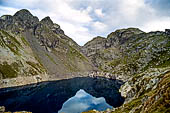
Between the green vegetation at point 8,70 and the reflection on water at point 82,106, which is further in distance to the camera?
the green vegetation at point 8,70

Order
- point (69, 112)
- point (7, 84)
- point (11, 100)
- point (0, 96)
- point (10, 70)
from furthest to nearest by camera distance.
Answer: point (10, 70) → point (7, 84) → point (0, 96) → point (11, 100) → point (69, 112)

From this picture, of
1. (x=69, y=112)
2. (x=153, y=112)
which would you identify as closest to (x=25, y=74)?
(x=69, y=112)

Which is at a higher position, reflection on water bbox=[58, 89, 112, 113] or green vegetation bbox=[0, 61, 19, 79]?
green vegetation bbox=[0, 61, 19, 79]

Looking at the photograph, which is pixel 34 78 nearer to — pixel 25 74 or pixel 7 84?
pixel 25 74

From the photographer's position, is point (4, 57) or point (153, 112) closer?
point (153, 112)

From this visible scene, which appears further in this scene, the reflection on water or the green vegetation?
the green vegetation

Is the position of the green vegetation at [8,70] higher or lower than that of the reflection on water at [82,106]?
higher

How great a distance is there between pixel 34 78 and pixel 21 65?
961 inches

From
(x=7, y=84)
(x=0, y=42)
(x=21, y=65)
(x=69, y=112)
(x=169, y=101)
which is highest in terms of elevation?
(x=0, y=42)

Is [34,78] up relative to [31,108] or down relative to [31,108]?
up

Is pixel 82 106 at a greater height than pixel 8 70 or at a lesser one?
lesser

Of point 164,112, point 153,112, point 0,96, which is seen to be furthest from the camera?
point 0,96

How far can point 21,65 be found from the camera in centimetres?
18812

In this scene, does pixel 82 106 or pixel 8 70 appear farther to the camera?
pixel 8 70
